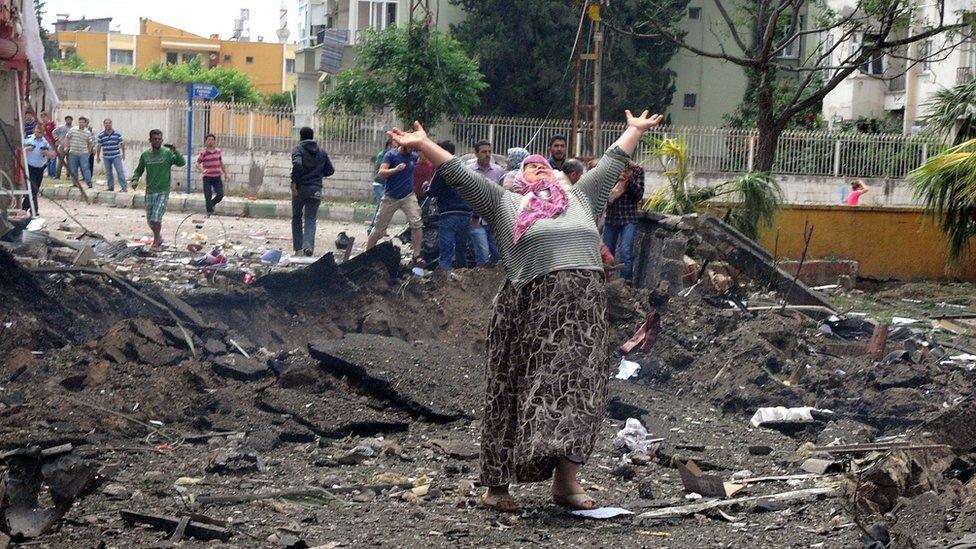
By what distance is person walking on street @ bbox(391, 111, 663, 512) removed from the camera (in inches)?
219

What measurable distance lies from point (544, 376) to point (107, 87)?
134ft

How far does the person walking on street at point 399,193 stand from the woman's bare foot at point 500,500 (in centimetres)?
862

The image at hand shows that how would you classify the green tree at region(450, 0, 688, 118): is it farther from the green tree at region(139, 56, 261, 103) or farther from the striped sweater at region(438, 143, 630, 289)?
the striped sweater at region(438, 143, 630, 289)

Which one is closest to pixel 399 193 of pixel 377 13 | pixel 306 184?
pixel 306 184

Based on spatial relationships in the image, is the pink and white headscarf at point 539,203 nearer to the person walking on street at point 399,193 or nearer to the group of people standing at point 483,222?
the group of people standing at point 483,222

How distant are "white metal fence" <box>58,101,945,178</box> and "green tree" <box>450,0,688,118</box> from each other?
286 inches

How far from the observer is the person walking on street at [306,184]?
1550 centimetres

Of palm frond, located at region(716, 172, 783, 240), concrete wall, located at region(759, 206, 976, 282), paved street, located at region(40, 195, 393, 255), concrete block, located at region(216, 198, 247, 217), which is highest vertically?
palm frond, located at region(716, 172, 783, 240)

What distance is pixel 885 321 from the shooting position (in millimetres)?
13336

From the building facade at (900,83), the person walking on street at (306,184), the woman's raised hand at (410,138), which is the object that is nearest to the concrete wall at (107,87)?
the building facade at (900,83)

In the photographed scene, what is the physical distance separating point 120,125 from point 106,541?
27625mm

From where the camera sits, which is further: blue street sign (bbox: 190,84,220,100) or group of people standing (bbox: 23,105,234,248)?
blue street sign (bbox: 190,84,220,100)

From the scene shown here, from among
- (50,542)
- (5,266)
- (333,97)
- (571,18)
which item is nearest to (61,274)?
→ (5,266)

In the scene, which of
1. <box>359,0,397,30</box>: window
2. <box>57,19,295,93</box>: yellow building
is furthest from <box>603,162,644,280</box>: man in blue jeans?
<box>57,19,295,93</box>: yellow building
